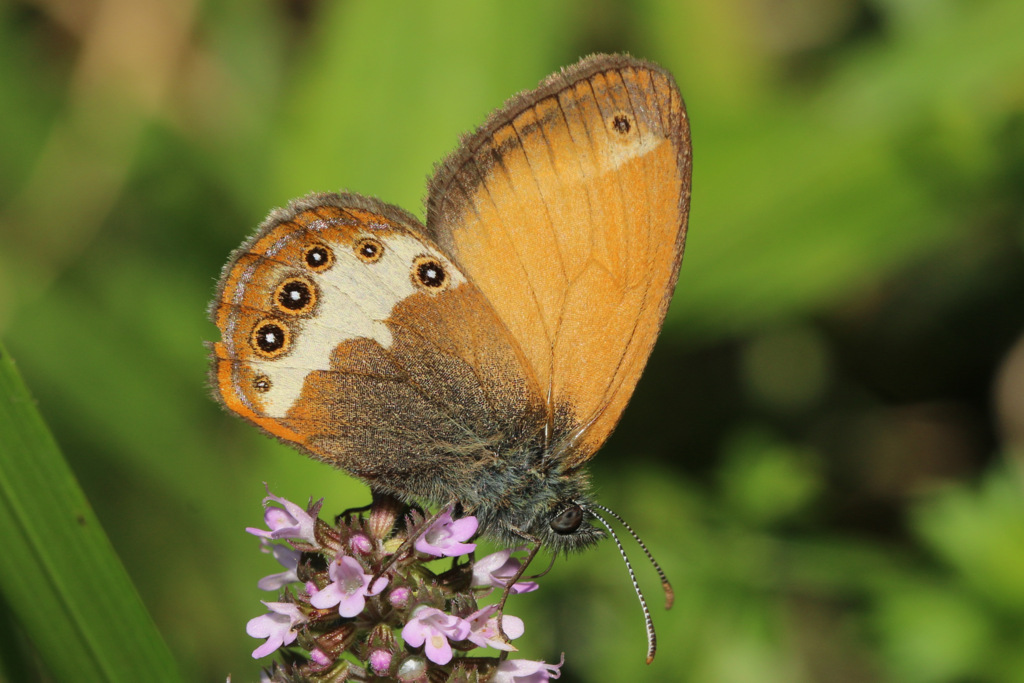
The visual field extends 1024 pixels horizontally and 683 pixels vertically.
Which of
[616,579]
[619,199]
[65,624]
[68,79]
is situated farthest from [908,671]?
[68,79]

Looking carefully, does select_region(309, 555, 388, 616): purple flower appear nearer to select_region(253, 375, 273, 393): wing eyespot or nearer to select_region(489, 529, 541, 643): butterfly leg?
select_region(489, 529, 541, 643): butterfly leg

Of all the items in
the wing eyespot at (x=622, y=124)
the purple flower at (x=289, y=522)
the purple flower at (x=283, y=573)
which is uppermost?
the wing eyespot at (x=622, y=124)

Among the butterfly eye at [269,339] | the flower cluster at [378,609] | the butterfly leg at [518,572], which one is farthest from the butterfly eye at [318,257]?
the butterfly leg at [518,572]

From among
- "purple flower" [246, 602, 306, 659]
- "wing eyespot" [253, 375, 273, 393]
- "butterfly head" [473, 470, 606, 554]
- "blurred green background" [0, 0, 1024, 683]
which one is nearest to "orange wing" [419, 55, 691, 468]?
"butterfly head" [473, 470, 606, 554]

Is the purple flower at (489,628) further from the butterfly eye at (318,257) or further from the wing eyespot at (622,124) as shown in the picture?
the wing eyespot at (622,124)

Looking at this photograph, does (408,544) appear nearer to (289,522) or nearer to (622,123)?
(289,522)

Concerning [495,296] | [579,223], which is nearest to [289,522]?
[495,296]

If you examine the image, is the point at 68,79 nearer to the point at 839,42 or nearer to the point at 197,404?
the point at 197,404
